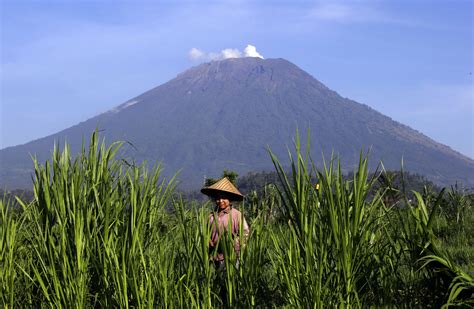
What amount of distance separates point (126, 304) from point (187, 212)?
1.18 metres

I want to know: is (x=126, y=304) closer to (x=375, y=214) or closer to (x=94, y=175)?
(x=94, y=175)

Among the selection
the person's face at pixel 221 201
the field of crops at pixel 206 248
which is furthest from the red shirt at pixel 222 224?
the field of crops at pixel 206 248

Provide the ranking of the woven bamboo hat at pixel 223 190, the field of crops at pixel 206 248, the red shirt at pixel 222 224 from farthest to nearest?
the woven bamboo hat at pixel 223 190 → the red shirt at pixel 222 224 → the field of crops at pixel 206 248

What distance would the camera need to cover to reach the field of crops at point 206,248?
4.68m

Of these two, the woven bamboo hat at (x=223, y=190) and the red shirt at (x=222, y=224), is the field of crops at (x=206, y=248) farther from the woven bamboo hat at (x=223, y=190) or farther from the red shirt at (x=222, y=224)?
the woven bamboo hat at (x=223, y=190)

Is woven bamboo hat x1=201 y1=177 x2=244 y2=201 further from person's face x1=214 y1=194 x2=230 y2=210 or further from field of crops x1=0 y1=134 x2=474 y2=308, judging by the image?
field of crops x1=0 y1=134 x2=474 y2=308

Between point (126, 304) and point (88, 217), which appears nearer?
point (126, 304)

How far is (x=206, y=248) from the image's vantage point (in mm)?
5273

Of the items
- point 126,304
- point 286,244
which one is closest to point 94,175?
point 126,304

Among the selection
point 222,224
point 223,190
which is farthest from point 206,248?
point 223,190

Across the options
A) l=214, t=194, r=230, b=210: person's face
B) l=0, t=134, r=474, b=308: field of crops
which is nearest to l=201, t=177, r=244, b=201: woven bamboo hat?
l=214, t=194, r=230, b=210: person's face

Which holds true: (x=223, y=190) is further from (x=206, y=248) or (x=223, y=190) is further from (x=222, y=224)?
(x=206, y=248)

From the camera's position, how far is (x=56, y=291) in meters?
5.25

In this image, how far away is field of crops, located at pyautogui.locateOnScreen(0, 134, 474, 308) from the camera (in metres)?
4.68
